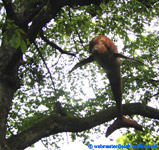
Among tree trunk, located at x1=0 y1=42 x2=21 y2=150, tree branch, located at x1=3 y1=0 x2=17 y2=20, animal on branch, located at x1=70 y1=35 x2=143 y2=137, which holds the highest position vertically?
tree branch, located at x1=3 y1=0 x2=17 y2=20

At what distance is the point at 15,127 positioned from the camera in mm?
7324

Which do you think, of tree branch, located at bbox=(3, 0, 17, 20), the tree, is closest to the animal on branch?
the tree

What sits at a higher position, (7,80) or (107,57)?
(7,80)

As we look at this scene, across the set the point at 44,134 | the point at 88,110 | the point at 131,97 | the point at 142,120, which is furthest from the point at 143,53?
the point at 44,134

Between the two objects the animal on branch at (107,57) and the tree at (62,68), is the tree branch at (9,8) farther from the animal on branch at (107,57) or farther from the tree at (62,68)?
the animal on branch at (107,57)

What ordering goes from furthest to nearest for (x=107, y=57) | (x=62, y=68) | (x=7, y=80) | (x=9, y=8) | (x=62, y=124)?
(x=62, y=68)
(x=9, y=8)
(x=62, y=124)
(x=7, y=80)
(x=107, y=57)

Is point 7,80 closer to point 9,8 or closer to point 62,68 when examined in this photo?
point 9,8

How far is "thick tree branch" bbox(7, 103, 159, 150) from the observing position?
3775 millimetres

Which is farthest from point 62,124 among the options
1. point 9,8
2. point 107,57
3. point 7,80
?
point 9,8

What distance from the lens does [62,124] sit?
4.40 m

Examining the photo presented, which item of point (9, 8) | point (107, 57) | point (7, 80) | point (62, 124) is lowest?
point (107, 57)

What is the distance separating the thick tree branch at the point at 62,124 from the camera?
378 cm

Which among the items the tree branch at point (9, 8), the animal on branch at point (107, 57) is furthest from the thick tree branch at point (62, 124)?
the tree branch at point (9, 8)

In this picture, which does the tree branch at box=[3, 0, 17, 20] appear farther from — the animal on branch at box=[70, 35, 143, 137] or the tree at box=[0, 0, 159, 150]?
the animal on branch at box=[70, 35, 143, 137]
